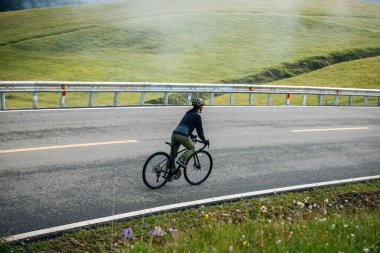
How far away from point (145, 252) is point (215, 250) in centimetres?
79

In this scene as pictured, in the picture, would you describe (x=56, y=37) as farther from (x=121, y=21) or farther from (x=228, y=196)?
(x=228, y=196)

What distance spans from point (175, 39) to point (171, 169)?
46.9 meters

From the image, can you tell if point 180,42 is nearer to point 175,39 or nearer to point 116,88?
point 175,39

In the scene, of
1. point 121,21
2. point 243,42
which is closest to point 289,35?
point 243,42

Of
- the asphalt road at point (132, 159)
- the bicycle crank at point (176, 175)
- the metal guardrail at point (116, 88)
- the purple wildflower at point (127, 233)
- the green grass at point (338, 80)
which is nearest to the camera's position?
the purple wildflower at point (127, 233)

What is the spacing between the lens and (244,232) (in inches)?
205

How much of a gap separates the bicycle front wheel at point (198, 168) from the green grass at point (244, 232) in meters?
1.26

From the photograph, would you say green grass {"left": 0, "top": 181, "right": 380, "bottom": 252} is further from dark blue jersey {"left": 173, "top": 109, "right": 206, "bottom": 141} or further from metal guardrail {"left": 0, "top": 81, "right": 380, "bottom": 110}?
metal guardrail {"left": 0, "top": 81, "right": 380, "bottom": 110}

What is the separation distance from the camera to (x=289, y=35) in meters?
57.9

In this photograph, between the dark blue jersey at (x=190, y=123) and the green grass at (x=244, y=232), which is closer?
the green grass at (x=244, y=232)

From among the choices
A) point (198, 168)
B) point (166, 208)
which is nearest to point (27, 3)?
point (198, 168)

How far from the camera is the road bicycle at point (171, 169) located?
7785mm

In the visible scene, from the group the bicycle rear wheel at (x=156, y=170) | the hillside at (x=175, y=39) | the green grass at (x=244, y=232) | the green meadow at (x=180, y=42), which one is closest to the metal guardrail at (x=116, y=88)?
the bicycle rear wheel at (x=156, y=170)

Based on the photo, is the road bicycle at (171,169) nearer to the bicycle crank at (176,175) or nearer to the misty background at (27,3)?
the bicycle crank at (176,175)
